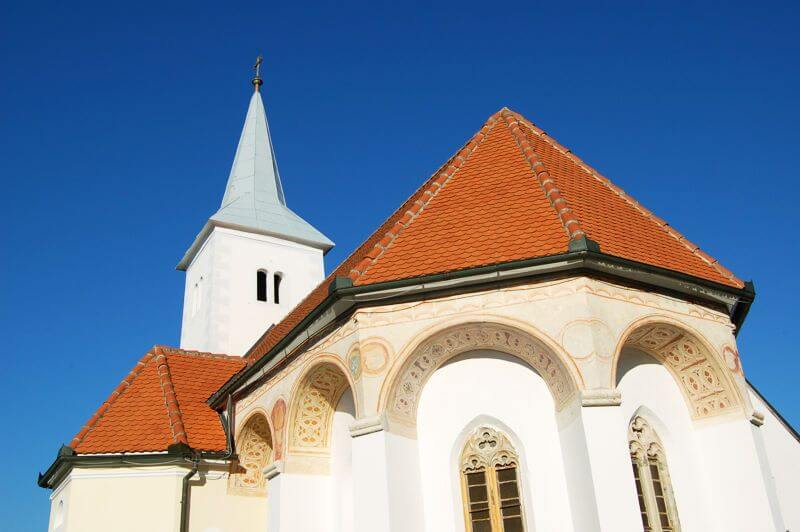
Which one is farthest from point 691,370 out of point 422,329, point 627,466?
point 422,329

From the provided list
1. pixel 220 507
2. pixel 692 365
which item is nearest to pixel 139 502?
pixel 220 507

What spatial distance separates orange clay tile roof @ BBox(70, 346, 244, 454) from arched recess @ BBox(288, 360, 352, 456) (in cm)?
239

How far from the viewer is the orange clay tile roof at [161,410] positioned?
13.2m

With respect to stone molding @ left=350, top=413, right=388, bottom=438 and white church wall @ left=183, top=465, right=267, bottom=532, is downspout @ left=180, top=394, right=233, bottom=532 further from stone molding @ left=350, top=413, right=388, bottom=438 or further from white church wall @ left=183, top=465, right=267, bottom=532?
stone molding @ left=350, top=413, right=388, bottom=438

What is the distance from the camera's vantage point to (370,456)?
30.8 ft

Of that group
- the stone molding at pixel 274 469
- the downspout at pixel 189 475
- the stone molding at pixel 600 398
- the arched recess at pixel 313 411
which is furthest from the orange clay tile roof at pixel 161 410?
the stone molding at pixel 600 398

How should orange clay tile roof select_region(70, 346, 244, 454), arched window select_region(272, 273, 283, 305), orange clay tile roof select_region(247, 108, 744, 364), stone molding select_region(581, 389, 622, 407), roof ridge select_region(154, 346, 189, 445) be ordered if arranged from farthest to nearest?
1. arched window select_region(272, 273, 283, 305)
2. roof ridge select_region(154, 346, 189, 445)
3. orange clay tile roof select_region(70, 346, 244, 454)
4. orange clay tile roof select_region(247, 108, 744, 364)
5. stone molding select_region(581, 389, 622, 407)

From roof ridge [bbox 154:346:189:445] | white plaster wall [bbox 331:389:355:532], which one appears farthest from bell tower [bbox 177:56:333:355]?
white plaster wall [bbox 331:389:355:532]

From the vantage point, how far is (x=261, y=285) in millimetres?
24203

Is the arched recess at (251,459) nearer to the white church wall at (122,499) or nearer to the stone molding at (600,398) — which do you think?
the white church wall at (122,499)

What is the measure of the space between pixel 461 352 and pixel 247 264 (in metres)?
14.8

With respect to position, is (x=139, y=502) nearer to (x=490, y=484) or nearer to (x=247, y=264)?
(x=490, y=484)

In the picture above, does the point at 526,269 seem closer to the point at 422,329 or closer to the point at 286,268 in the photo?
the point at 422,329

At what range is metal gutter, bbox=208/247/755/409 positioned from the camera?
938 centimetres
